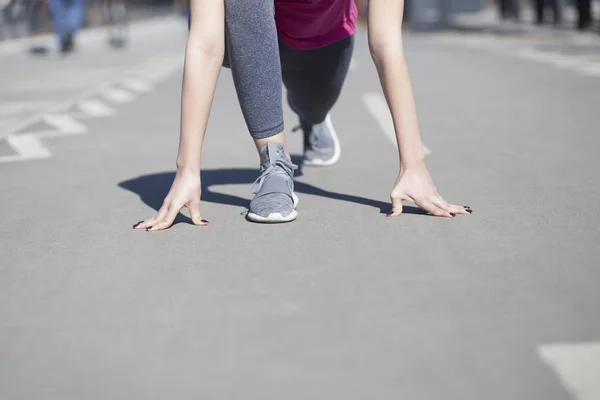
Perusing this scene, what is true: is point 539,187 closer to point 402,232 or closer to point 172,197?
point 402,232

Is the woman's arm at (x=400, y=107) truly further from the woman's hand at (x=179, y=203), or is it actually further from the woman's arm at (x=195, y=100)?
the woman's hand at (x=179, y=203)

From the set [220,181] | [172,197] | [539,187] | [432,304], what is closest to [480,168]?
[539,187]

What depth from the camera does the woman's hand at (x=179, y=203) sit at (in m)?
3.67

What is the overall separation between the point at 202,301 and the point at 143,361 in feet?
1.51

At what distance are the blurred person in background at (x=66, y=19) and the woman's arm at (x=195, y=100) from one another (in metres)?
13.7

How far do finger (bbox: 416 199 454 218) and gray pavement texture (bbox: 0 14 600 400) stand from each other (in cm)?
3

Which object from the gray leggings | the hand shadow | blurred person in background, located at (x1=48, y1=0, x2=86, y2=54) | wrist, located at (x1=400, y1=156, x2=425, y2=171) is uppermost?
the gray leggings

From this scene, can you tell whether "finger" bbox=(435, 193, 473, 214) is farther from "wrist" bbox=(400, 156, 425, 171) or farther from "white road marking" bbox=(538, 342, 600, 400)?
"white road marking" bbox=(538, 342, 600, 400)

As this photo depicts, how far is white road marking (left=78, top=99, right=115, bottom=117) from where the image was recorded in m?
7.88

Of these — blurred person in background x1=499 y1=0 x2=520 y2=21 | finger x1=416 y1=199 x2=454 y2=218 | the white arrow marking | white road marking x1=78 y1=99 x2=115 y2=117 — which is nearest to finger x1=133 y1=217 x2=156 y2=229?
finger x1=416 y1=199 x2=454 y2=218

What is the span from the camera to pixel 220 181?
475 cm

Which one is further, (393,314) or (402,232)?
(402,232)

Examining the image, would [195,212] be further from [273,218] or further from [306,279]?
[306,279]

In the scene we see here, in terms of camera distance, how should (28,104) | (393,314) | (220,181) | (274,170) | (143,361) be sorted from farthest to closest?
(28,104)
(220,181)
(274,170)
(393,314)
(143,361)
